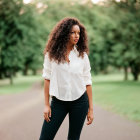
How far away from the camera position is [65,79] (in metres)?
2.92

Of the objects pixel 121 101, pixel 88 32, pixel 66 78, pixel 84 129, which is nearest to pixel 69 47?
pixel 66 78

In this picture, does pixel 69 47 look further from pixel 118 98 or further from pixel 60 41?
pixel 118 98

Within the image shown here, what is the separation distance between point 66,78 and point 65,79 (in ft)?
0.05

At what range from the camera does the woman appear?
292 centimetres

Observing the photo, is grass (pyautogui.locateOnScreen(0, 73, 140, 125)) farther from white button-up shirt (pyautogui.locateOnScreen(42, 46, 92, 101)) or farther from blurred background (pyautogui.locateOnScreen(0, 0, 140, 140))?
white button-up shirt (pyautogui.locateOnScreen(42, 46, 92, 101))

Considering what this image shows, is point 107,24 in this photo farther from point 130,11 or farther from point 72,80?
point 72,80

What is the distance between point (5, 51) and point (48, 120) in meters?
25.6

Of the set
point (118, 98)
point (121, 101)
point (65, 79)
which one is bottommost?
point (118, 98)

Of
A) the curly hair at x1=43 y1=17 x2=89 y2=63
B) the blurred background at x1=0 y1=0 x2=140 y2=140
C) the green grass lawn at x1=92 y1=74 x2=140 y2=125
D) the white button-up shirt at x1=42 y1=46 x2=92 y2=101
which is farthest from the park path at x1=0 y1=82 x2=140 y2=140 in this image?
the blurred background at x1=0 y1=0 x2=140 y2=140

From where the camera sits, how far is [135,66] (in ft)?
106

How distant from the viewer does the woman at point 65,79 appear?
9.59 feet

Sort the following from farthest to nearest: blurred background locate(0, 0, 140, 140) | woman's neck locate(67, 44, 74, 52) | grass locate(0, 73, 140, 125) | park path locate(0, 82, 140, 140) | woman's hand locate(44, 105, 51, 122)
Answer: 1. blurred background locate(0, 0, 140, 140)
2. grass locate(0, 73, 140, 125)
3. park path locate(0, 82, 140, 140)
4. woman's neck locate(67, 44, 74, 52)
5. woman's hand locate(44, 105, 51, 122)

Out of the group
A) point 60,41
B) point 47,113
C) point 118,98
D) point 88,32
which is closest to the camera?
point 47,113

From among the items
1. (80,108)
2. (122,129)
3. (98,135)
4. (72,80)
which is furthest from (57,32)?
(122,129)
